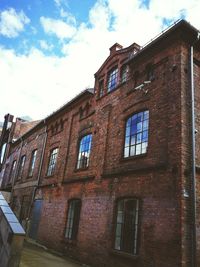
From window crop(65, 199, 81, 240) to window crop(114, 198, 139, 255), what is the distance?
9.80 feet

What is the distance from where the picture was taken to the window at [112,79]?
11.9 metres

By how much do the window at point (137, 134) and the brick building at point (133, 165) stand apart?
41 millimetres

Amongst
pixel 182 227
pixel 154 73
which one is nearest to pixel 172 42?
pixel 154 73

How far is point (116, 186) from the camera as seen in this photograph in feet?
31.0

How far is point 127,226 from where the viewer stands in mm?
8508

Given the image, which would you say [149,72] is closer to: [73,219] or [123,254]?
[123,254]

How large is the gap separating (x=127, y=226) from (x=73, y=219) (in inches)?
155

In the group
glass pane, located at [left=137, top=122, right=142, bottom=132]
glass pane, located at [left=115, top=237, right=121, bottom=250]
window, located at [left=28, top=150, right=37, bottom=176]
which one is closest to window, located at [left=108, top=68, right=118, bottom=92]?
glass pane, located at [left=137, top=122, right=142, bottom=132]

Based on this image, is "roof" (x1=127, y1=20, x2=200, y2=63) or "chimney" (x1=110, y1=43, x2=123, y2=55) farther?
"chimney" (x1=110, y1=43, x2=123, y2=55)

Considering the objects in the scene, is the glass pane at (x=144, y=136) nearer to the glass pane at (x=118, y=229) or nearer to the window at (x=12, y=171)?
the glass pane at (x=118, y=229)

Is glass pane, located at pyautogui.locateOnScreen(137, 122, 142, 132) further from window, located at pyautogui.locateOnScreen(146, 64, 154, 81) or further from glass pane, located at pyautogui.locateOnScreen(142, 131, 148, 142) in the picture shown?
window, located at pyautogui.locateOnScreen(146, 64, 154, 81)

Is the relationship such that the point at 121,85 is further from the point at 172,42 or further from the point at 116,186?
the point at 116,186

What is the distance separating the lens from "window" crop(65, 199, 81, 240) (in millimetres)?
11373

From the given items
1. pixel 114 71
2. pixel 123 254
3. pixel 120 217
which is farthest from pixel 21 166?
pixel 123 254
